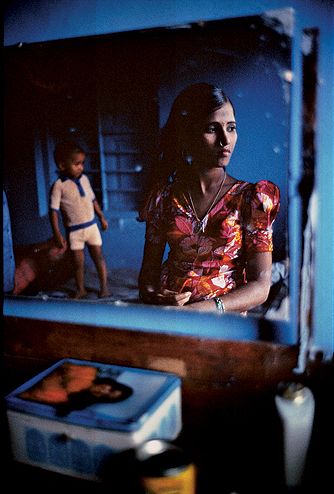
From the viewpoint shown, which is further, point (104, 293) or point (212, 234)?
point (104, 293)

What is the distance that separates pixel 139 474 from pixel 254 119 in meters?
0.87

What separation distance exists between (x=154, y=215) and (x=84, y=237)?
239mm

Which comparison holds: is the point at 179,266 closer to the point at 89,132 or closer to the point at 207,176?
the point at 207,176

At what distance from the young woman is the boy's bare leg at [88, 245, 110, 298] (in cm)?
12

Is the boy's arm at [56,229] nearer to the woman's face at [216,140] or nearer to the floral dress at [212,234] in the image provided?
the floral dress at [212,234]

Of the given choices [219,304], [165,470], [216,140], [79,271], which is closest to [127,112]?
[216,140]

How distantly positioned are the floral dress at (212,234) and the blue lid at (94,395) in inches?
10.7

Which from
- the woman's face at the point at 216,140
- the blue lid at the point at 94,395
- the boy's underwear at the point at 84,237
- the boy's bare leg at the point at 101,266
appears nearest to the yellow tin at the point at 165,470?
the blue lid at the point at 94,395

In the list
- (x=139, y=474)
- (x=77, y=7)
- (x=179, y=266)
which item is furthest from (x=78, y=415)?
(x=77, y=7)

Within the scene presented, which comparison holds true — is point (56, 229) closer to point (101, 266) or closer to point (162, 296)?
point (101, 266)

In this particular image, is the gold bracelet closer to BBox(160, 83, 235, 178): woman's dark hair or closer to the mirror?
the mirror

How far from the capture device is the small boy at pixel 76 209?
1.31 m

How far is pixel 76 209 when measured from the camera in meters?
1.34

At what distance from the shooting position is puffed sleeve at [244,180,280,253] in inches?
44.7
